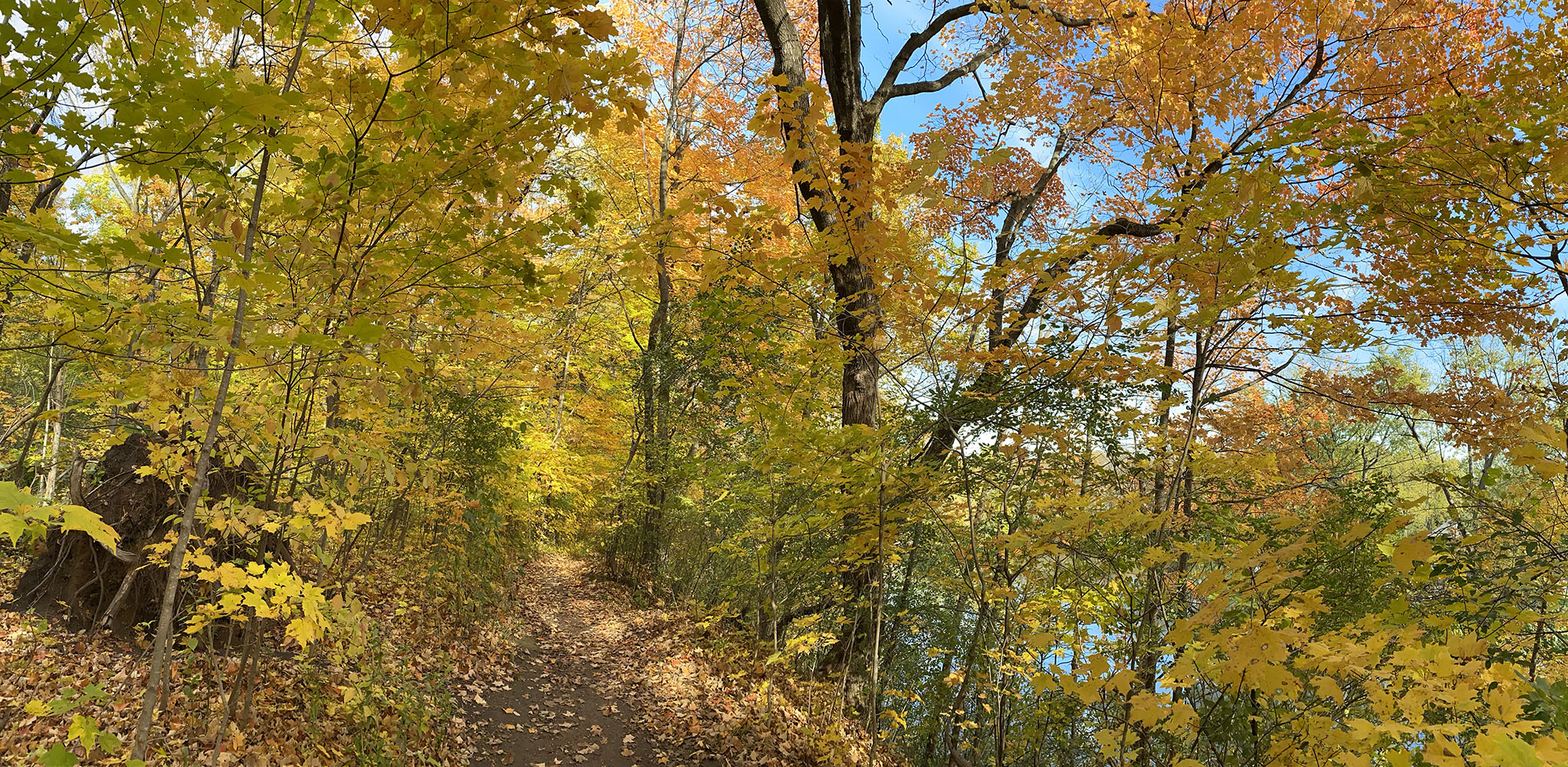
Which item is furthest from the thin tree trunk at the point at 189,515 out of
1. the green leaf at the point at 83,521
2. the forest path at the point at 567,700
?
the forest path at the point at 567,700

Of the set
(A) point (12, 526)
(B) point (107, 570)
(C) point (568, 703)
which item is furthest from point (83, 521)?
(C) point (568, 703)

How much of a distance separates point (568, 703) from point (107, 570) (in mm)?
3810

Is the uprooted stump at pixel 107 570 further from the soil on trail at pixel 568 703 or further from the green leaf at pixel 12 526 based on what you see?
the green leaf at pixel 12 526

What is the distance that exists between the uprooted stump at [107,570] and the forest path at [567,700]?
259cm

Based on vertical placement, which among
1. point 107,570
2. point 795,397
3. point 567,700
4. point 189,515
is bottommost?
point 567,700

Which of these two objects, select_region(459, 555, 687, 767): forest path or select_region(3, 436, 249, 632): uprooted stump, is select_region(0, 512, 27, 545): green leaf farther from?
select_region(459, 555, 687, 767): forest path

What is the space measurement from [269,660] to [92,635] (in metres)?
1.39

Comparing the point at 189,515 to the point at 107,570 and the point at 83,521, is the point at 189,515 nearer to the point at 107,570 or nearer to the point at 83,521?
the point at 83,521

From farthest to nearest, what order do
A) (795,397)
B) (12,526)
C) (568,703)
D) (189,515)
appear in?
(568,703) < (795,397) < (189,515) < (12,526)

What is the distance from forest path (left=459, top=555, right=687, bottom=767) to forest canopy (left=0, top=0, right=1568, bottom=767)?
0.32 ft

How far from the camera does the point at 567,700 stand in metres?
6.59

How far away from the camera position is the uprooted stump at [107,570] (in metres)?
5.05

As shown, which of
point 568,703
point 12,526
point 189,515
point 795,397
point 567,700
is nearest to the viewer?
point 12,526

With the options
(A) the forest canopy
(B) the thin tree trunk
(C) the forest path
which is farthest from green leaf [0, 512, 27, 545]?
(C) the forest path
